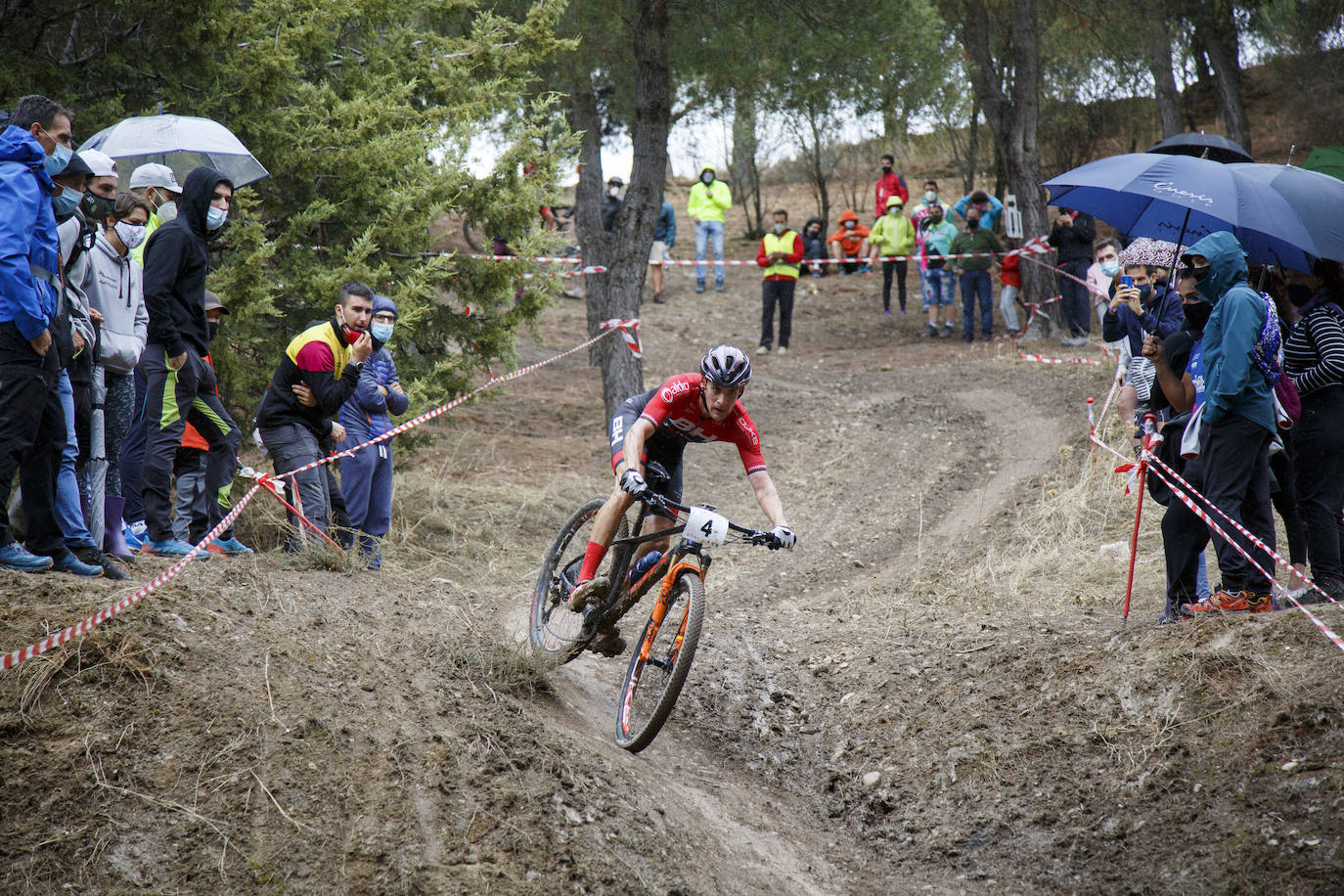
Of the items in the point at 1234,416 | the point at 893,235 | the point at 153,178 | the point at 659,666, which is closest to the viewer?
the point at 659,666

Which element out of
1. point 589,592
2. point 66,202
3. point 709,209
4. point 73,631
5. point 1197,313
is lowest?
point 589,592

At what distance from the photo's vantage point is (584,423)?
44.2ft

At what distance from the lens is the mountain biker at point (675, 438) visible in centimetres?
524

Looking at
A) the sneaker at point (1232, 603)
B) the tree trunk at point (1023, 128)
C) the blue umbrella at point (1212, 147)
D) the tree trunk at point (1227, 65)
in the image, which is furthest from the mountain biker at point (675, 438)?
the tree trunk at point (1227, 65)

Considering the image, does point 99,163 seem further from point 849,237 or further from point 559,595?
point 849,237

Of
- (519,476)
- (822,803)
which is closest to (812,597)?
(822,803)

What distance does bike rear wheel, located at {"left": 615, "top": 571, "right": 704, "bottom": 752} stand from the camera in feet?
15.8

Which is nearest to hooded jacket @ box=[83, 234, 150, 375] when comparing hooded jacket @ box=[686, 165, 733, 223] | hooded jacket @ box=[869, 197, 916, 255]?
hooded jacket @ box=[869, 197, 916, 255]

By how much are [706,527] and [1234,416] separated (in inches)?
114

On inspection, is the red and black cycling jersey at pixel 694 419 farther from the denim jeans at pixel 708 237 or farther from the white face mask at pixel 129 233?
the denim jeans at pixel 708 237

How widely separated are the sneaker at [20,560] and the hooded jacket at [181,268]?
1.81 m

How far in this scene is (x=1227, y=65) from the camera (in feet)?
59.1

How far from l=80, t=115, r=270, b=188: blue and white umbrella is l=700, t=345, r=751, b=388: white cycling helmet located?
4.12 meters

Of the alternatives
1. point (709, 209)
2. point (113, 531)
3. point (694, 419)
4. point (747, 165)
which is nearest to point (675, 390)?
point (694, 419)
